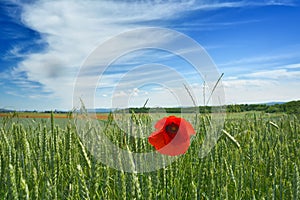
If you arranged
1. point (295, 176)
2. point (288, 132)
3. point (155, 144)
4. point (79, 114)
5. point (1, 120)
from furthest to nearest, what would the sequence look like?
point (288, 132), point (1, 120), point (79, 114), point (155, 144), point (295, 176)

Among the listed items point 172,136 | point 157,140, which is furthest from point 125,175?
point 172,136

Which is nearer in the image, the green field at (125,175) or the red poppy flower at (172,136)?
the green field at (125,175)

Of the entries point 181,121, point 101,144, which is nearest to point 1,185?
point 101,144

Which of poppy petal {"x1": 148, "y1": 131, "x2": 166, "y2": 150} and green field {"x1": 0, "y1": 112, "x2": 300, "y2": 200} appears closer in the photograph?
green field {"x1": 0, "y1": 112, "x2": 300, "y2": 200}

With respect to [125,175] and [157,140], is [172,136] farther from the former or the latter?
[125,175]

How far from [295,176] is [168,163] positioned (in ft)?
1.49

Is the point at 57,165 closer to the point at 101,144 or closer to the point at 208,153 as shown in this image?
the point at 101,144

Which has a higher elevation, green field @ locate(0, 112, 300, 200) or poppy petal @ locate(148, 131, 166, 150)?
poppy petal @ locate(148, 131, 166, 150)

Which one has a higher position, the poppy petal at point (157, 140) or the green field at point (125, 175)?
the poppy petal at point (157, 140)

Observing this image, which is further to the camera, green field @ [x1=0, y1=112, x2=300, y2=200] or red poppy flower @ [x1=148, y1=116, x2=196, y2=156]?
red poppy flower @ [x1=148, y1=116, x2=196, y2=156]

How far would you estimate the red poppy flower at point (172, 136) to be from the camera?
1.45 m

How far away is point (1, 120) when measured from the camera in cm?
267

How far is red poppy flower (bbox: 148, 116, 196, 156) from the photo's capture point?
1.45 m

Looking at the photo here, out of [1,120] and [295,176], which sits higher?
[1,120]
